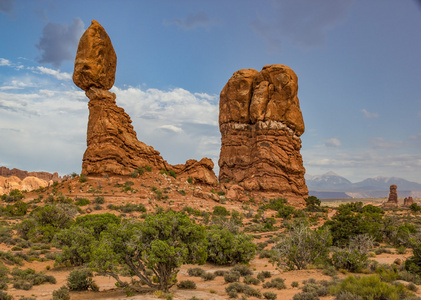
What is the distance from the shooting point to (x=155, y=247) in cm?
1087

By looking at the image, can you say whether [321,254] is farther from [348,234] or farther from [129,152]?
[129,152]

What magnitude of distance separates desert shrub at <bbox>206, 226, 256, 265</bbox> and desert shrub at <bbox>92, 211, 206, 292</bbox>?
675 cm

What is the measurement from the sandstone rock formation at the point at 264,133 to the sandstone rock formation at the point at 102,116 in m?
19.4

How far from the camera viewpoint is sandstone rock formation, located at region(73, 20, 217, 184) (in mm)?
39812

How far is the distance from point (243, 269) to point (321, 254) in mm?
4647

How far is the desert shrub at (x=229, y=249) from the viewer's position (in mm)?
18906

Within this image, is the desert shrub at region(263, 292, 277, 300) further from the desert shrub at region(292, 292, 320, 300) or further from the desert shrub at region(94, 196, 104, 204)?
the desert shrub at region(94, 196, 104, 204)

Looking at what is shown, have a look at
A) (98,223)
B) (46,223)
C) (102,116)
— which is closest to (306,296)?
(98,223)

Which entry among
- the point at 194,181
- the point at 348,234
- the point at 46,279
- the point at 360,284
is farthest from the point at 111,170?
the point at 360,284

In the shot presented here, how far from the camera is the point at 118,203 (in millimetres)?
35812

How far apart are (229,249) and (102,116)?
28.5 m

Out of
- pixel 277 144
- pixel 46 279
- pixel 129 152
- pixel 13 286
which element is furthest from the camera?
pixel 277 144

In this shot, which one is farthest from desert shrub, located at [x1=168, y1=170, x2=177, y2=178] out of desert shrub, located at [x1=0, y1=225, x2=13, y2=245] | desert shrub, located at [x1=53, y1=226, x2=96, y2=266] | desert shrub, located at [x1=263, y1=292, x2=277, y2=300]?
desert shrub, located at [x1=263, y1=292, x2=277, y2=300]

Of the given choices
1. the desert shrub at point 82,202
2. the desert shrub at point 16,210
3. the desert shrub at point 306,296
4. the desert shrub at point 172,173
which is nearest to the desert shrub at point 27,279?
the desert shrub at point 306,296
